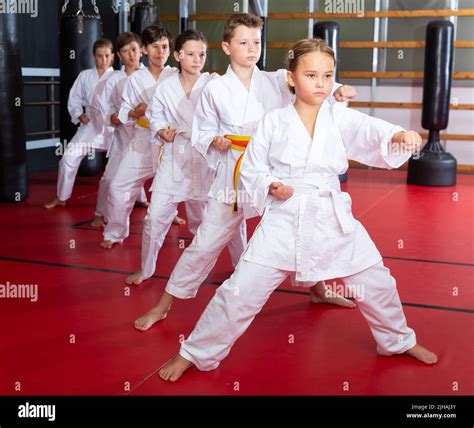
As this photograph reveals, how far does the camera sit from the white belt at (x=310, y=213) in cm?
253

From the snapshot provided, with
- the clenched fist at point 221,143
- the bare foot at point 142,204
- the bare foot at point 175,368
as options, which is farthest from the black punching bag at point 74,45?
the bare foot at point 175,368

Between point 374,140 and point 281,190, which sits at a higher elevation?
point 374,140

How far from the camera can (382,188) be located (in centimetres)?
762

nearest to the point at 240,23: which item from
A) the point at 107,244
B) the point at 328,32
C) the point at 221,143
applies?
the point at 221,143

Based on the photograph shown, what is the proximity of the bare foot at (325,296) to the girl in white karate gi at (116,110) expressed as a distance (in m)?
2.07

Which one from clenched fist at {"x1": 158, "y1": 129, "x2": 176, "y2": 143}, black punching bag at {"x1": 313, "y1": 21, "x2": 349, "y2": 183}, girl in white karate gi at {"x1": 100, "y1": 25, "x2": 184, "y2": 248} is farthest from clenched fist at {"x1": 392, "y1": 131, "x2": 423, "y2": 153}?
black punching bag at {"x1": 313, "y1": 21, "x2": 349, "y2": 183}

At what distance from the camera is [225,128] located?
126 inches

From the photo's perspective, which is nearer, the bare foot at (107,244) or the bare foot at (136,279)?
the bare foot at (136,279)

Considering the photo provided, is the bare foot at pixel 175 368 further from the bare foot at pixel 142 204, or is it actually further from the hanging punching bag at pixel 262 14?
the hanging punching bag at pixel 262 14

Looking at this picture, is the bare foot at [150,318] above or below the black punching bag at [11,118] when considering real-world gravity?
below

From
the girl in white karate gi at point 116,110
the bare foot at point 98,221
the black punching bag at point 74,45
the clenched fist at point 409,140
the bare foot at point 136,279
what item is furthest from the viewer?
the black punching bag at point 74,45

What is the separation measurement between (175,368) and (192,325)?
0.63m

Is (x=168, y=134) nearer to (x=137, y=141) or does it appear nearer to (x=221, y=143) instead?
(x=221, y=143)

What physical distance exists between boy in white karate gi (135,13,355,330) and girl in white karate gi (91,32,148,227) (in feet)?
6.10
